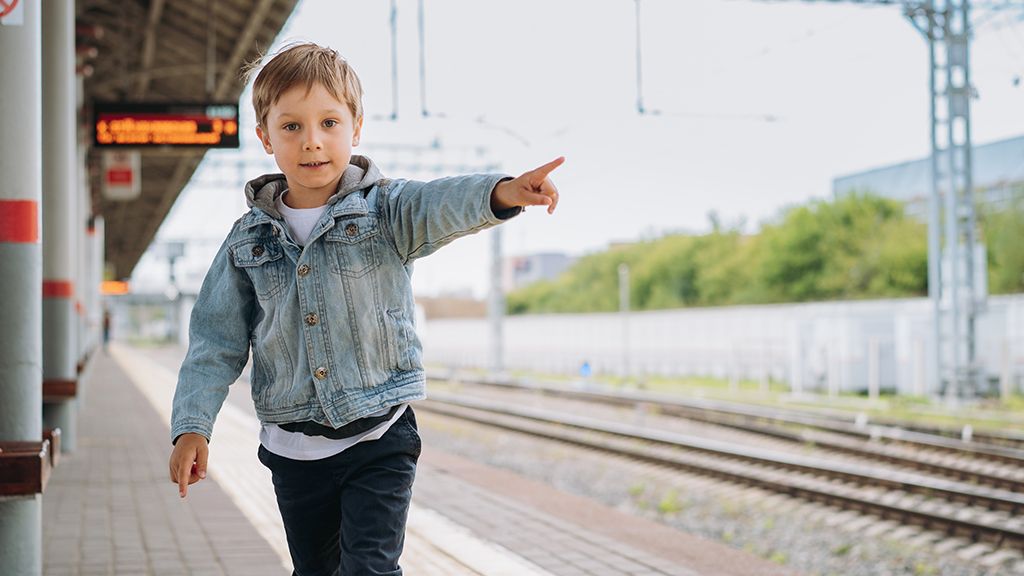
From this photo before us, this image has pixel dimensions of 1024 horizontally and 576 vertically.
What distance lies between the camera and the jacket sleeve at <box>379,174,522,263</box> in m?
2.25

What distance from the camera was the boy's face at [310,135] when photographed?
2.33m

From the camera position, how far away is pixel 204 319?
98.6 inches

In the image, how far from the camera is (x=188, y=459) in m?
2.37

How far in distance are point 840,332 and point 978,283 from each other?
460cm

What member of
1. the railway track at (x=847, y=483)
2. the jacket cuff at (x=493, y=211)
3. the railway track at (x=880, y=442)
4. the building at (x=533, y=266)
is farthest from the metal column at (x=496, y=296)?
the building at (x=533, y=266)

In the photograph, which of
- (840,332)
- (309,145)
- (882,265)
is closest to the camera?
(309,145)

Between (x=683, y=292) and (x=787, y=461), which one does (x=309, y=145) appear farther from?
(x=683, y=292)

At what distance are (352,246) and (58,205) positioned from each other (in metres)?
7.45

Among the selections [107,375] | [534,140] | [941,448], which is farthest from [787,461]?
[107,375]

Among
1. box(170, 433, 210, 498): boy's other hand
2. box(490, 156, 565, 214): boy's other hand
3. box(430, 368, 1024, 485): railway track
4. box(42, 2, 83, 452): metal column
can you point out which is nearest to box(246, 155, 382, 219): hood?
box(490, 156, 565, 214): boy's other hand

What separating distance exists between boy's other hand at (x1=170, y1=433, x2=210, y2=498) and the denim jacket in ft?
0.07

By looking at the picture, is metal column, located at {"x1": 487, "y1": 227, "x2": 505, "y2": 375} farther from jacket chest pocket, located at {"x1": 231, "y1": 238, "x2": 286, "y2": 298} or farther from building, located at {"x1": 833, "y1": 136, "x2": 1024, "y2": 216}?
jacket chest pocket, located at {"x1": 231, "y1": 238, "x2": 286, "y2": 298}

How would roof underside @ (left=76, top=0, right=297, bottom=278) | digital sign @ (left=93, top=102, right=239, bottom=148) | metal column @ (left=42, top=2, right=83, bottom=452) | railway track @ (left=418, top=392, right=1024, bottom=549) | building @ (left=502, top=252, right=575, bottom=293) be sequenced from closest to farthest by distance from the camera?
railway track @ (left=418, top=392, right=1024, bottom=549) → metal column @ (left=42, top=2, right=83, bottom=452) → digital sign @ (left=93, top=102, right=239, bottom=148) → roof underside @ (left=76, top=0, right=297, bottom=278) → building @ (left=502, top=252, right=575, bottom=293)

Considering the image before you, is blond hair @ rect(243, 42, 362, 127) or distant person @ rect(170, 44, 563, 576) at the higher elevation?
blond hair @ rect(243, 42, 362, 127)
